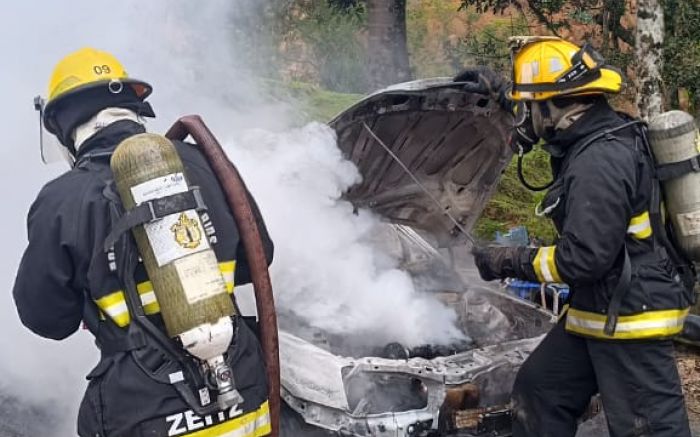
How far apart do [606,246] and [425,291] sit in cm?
173

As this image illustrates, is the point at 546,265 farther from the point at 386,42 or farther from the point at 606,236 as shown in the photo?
the point at 386,42

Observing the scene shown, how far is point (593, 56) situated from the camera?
3.51 meters

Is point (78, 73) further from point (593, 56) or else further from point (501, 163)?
point (501, 163)

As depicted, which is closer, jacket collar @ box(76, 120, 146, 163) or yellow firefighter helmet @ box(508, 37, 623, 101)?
jacket collar @ box(76, 120, 146, 163)

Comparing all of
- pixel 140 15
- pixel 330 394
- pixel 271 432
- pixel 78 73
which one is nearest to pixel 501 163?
pixel 330 394

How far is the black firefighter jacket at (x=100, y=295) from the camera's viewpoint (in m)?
2.63

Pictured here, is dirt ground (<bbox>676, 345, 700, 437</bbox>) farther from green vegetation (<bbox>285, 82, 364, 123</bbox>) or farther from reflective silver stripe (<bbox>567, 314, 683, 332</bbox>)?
green vegetation (<bbox>285, 82, 364, 123</bbox>)

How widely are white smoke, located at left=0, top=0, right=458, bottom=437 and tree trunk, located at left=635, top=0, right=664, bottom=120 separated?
11.1 feet

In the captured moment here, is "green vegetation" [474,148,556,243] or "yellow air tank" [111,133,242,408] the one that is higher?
"yellow air tank" [111,133,242,408]

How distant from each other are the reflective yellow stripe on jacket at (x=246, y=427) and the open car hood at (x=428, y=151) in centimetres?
175

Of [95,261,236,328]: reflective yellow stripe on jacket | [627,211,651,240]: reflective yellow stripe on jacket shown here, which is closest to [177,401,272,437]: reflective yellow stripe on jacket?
[95,261,236,328]: reflective yellow stripe on jacket

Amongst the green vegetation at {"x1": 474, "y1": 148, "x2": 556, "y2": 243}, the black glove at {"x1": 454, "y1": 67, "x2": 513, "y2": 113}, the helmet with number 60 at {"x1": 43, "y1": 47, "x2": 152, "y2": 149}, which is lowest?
the green vegetation at {"x1": 474, "y1": 148, "x2": 556, "y2": 243}

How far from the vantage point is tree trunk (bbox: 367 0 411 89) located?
402 inches

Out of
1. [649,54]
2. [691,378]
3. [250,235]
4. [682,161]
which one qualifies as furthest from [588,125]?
[649,54]
